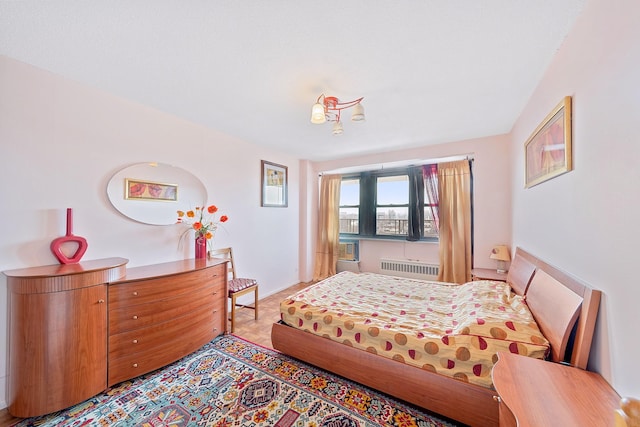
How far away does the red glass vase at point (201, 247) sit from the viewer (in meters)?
2.77

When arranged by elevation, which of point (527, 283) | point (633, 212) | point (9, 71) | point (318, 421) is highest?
point (9, 71)

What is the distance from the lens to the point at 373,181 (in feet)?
15.4

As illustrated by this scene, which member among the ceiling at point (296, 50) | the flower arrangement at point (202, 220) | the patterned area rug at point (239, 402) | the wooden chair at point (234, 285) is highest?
the ceiling at point (296, 50)

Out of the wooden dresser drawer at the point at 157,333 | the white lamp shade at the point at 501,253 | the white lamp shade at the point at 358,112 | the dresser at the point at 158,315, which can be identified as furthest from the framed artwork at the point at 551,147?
the wooden dresser drawer at the point at 157,333

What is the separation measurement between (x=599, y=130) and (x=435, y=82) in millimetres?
1173

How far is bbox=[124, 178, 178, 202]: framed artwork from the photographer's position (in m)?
2.32

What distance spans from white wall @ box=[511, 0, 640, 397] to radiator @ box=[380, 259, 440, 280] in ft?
8.12

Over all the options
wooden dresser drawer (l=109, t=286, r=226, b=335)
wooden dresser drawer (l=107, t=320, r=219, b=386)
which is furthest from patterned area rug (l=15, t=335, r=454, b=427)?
wooden dresser drawer (l=109, t=286, r=226, b=335)

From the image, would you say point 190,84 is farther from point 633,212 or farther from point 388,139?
point 633,212

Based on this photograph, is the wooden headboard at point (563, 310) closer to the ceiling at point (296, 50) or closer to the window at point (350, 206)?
the ceiling at point (296, 50)

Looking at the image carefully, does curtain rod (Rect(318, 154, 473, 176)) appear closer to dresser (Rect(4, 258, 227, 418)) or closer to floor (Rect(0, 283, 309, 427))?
floor (Rect(0, 283, 309, 427))

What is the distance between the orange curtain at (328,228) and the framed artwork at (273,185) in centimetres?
91

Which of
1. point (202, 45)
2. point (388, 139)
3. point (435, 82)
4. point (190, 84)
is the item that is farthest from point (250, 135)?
point (435, 82)

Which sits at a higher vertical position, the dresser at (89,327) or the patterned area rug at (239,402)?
the dresser at (89,327)
